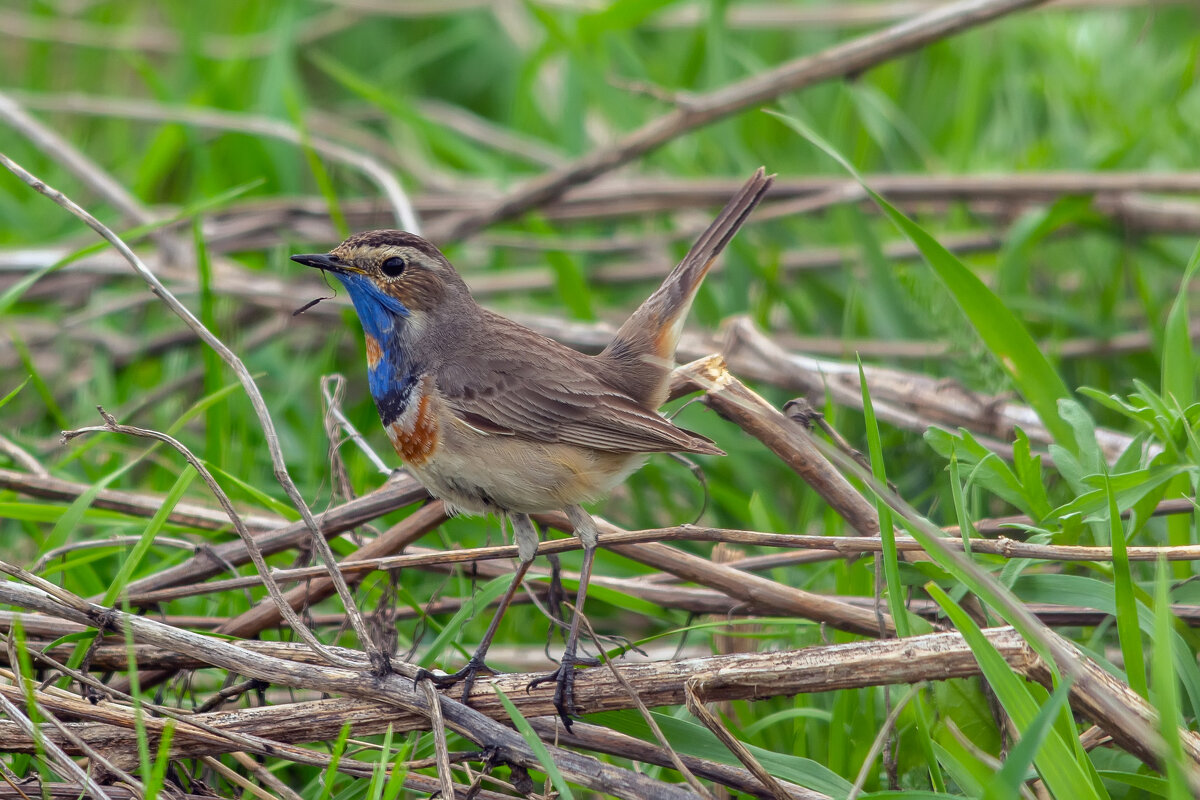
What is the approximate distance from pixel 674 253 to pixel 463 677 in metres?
4.18

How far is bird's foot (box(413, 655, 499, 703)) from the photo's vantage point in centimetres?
347

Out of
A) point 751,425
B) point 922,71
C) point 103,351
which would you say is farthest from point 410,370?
point 922,71

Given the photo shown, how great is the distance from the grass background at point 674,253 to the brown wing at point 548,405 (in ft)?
1.83

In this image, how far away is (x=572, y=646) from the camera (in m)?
3.70

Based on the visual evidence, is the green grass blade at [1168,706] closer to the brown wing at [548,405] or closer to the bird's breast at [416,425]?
the brown wing at [548,405]

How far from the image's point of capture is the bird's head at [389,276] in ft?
14.1

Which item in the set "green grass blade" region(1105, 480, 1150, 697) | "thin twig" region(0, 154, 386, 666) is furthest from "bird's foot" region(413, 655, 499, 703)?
"green grass blade" region(1105, 480, 1150, 697)

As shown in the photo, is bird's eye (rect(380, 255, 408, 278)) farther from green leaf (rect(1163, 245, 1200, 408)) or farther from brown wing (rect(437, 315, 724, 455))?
green leaf (rect(1163, 245, 1200, 408))

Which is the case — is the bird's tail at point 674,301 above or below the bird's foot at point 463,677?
above

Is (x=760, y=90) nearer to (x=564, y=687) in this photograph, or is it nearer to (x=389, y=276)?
(x=389, y=276)

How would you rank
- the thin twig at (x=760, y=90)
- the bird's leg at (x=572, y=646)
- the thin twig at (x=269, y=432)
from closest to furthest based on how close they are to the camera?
the thin twig at (x=269, y=432) < the bird's leg at (x=572, y=646) < the thin twig at (x=760, y=90)

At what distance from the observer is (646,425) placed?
4.14 meters

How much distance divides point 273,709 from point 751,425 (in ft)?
5.93

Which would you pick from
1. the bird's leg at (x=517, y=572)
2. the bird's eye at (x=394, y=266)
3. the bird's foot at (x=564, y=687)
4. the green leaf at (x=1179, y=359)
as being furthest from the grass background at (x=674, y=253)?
the bird's eye at (x=394, y=266)
